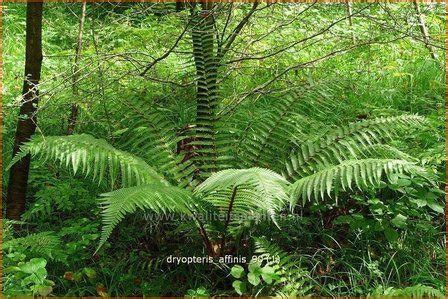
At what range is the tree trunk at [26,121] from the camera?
2.47m

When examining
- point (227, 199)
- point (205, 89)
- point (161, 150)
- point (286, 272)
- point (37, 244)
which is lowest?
point (286, 272)

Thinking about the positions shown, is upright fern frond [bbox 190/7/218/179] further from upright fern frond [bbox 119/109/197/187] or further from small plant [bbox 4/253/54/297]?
small plant [bbox 4/253/54/297]

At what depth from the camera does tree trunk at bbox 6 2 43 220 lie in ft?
8.12

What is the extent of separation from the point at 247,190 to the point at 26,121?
1.23 m

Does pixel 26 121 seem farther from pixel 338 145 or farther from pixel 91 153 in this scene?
pixel 338 145

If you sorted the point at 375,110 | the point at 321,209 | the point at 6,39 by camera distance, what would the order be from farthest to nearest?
the point at 6,39, the point at 375,110, the point at 321,209

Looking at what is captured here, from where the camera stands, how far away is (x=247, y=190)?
83.6 inches

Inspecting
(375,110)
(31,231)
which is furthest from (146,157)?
(375,110)

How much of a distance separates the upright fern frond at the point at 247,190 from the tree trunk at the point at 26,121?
962 mm

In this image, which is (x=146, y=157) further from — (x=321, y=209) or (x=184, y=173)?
(x=321, y=209)

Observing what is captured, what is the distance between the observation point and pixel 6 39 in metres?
4.55

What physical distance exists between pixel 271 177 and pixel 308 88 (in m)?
1.01

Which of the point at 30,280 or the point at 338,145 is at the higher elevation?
the point at 338,145

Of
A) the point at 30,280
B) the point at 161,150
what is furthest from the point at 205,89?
the point at 30,280
